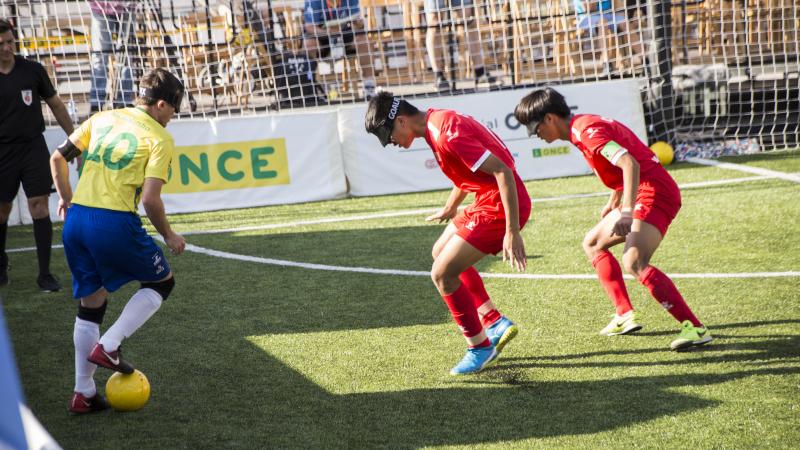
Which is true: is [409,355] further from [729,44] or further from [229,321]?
[729,44]

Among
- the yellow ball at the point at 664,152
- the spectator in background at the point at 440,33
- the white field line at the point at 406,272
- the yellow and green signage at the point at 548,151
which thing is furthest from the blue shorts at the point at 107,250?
the spectator in background at the point at 440,33

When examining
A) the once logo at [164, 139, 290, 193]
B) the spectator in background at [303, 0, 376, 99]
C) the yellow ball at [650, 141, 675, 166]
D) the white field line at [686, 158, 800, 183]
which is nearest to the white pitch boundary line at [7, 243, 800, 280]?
the once logo at [164, 139, 290, 193]

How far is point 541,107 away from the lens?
5305 millimetres

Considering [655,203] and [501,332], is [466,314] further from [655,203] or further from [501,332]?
[655,203]

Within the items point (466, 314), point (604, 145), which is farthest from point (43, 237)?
point (604, 145)

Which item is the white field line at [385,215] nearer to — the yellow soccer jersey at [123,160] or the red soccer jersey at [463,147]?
the red soccer jersey at [463,147]

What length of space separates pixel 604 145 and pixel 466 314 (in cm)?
123

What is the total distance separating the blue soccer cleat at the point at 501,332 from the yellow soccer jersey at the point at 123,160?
214 centimetres

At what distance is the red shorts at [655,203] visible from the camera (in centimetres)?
541

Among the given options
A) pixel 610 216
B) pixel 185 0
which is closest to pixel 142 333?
pixel 610 216

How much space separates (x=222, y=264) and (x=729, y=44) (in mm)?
8496

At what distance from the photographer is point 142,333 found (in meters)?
6.10

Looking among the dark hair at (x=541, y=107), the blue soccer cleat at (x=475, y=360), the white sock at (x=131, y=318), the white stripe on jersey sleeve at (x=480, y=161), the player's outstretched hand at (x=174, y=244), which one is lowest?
the blue soccer cleat at (x=475, y=360)

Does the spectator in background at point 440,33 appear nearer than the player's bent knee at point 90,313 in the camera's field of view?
No
